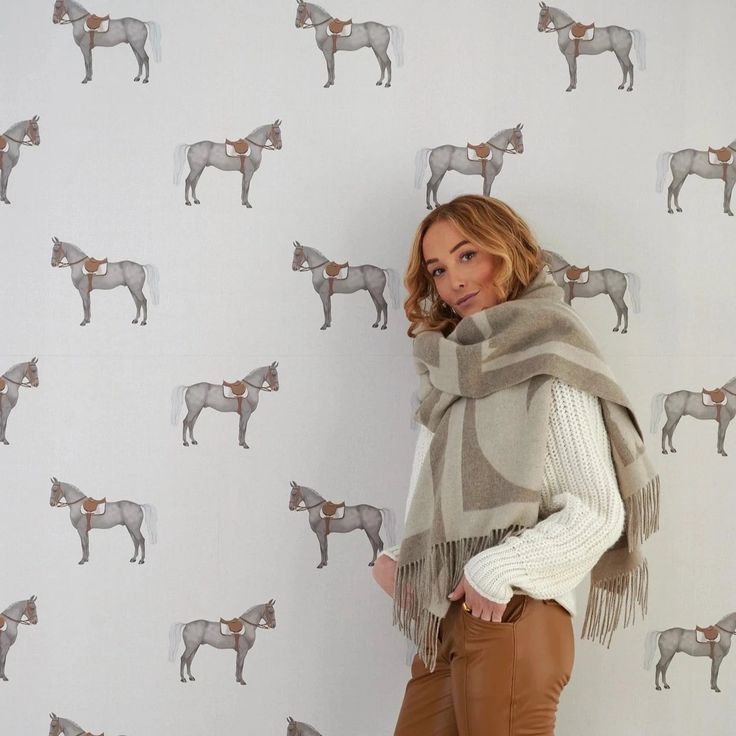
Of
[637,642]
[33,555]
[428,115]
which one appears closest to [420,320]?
[428,115]

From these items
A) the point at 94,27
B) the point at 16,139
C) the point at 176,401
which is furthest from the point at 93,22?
the point at 176,401

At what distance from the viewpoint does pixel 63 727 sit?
175 cm

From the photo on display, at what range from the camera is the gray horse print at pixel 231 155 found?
68.8 inches

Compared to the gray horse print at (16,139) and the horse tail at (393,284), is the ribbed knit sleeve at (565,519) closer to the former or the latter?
the horse tail at (393,284)

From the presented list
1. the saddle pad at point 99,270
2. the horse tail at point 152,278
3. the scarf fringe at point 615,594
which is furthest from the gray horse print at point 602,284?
the saddle pad at point 99,270

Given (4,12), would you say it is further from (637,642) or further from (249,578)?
(637,642)

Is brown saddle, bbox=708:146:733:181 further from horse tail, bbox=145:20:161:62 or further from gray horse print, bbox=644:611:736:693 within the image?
horse tail, bbox=145:20:161:62

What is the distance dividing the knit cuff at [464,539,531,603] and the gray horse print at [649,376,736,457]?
2.24ft

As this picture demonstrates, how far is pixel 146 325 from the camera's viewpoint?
1.75 meters

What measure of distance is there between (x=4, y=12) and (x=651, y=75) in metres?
1.46

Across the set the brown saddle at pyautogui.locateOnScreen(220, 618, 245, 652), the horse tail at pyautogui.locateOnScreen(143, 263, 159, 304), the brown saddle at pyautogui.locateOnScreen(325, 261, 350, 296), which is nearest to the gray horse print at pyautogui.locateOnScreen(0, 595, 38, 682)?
the brown saddle at pyautogui.locateOnScreen(220, 618, 245, 652)

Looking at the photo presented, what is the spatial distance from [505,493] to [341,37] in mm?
1085

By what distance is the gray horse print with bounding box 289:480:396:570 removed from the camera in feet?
5.77

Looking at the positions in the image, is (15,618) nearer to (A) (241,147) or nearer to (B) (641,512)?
(A) (241,147)
